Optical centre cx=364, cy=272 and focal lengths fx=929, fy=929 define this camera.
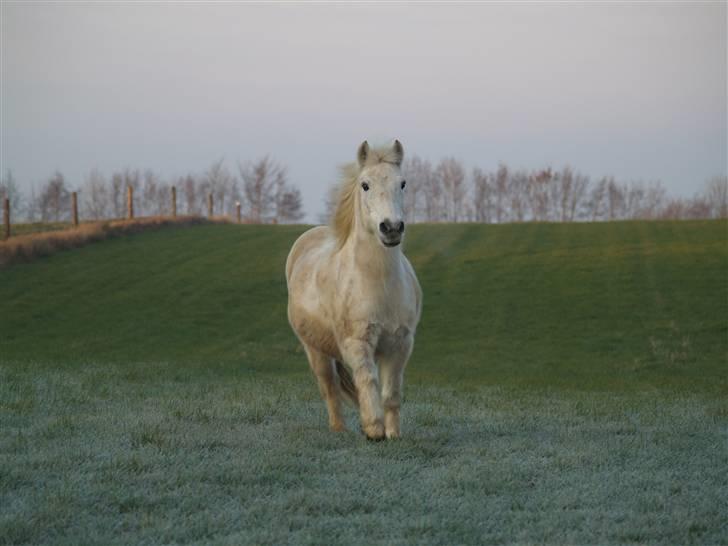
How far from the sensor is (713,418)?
34.7 feet

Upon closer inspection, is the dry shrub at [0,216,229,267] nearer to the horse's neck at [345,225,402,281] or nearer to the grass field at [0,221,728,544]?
the grass field at [0,221,728,544]

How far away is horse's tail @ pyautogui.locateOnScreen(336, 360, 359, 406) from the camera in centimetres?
984

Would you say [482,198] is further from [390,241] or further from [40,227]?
[390,241]

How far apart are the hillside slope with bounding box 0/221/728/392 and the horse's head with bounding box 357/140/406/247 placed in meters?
9.08

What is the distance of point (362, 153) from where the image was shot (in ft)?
28.2

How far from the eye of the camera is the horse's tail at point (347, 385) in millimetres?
9844

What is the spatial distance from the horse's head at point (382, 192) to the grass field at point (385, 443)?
1902mm

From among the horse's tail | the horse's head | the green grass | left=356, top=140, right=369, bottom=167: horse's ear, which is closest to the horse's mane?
left=356, top=140, right=369, bottom=167: horse's ear

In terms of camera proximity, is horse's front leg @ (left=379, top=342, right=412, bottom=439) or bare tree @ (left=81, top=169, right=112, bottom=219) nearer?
horse's front leg @ (left=379, top=342, right=412, bottom=439)

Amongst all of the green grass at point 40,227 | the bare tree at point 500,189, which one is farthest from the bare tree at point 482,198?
the green grass at point 40,227

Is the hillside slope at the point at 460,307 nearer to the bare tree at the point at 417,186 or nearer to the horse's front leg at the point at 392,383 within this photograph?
the horse's front leg at the point at 392,383

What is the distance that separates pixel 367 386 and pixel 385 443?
20.9 inches

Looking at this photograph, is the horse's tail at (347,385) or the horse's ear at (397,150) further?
the horse's tail at (347,385)

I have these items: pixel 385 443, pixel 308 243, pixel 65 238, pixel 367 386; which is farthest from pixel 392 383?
pixel 65 238
